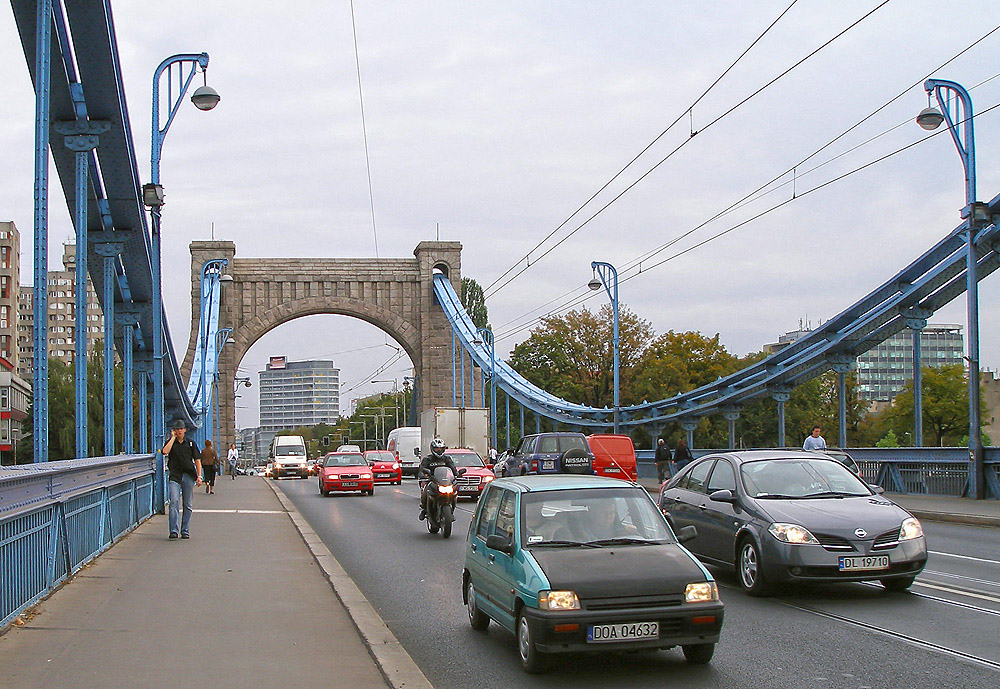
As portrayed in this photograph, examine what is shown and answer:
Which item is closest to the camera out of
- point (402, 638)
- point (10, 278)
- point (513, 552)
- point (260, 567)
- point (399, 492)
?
point (513, 552)

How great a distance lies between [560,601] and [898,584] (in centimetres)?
475

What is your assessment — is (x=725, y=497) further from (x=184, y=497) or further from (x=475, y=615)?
(x=184, y=497)

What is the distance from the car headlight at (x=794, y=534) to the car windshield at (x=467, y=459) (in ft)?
62.7

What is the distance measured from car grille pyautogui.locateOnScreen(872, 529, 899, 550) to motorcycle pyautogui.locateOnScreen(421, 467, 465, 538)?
8903mm

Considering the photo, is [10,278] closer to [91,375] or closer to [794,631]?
[91,375]

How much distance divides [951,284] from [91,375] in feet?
161

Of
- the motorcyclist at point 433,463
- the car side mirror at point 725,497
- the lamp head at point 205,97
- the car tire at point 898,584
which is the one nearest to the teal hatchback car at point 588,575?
the car side mirror at point 725,497

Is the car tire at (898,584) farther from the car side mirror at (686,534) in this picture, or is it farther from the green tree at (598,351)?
the green tree at (598,351)

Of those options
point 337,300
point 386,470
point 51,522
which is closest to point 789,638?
point 51,522

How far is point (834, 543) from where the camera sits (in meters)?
9.84

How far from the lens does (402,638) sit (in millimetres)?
8734

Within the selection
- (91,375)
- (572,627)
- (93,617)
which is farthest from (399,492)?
(91,375)

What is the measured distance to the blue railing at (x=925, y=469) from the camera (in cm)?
2280

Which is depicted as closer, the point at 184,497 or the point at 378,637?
the point at 378,637
